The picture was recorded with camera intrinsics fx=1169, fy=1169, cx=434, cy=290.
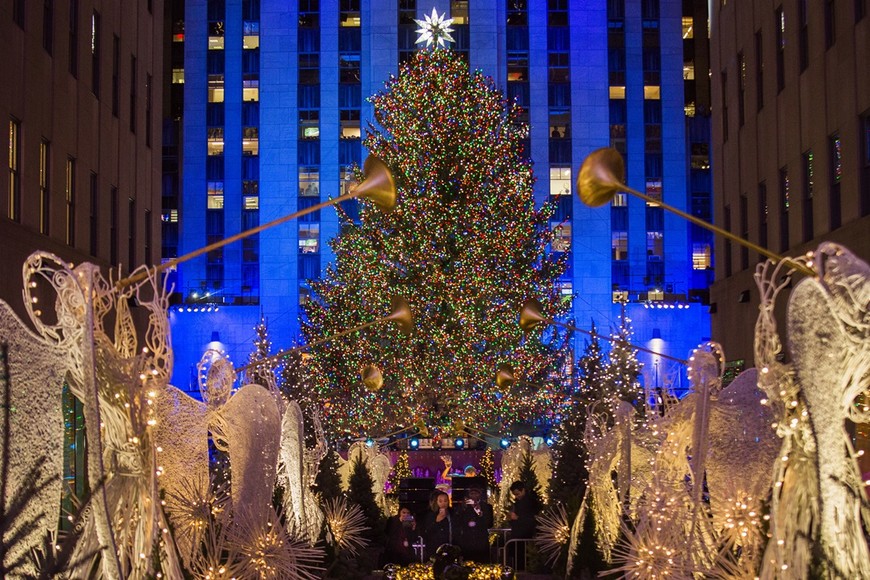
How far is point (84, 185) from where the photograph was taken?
26250mm

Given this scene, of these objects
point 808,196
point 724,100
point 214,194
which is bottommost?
point 808,196

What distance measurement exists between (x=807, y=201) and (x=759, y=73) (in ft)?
19.8

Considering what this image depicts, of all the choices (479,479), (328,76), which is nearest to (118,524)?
(479,479)

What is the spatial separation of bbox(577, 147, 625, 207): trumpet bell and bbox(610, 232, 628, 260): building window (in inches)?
2026

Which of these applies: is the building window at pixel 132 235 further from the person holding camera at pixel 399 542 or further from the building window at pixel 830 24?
the building window at pixel 830 24

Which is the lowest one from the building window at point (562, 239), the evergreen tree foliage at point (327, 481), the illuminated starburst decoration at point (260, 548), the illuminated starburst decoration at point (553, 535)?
the illuminated starburst decoration at point (553, 535)

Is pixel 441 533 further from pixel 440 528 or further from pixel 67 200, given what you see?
pixel 67 200

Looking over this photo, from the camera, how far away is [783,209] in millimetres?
29047

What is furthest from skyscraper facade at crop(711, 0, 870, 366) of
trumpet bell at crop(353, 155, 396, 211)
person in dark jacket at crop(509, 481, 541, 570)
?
trumpet bell at crop(353, 155, 396, 211)

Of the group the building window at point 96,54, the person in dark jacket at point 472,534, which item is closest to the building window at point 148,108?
the building window at point 96,54

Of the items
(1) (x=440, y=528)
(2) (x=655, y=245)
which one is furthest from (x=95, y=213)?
(2) (x=655, y=245)

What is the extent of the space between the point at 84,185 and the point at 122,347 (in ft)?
59.3

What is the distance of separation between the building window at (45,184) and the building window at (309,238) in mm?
35662

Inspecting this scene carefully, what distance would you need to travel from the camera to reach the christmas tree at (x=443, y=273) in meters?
35.2
